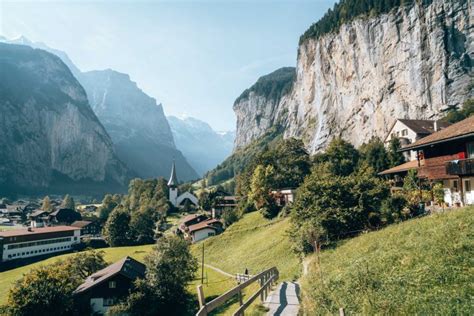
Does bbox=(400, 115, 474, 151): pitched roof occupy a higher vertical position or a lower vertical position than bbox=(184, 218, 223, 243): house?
higher

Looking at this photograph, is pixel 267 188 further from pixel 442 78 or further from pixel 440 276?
pixel 442 78

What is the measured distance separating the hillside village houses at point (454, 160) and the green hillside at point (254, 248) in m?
13.7

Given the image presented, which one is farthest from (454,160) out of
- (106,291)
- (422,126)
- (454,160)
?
(422,126)

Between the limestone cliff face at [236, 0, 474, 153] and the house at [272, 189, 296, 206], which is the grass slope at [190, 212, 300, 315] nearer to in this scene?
the house at [272, 189, 296, 206]

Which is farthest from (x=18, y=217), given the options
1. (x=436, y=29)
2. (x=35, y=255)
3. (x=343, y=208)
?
(x=436, y=29)

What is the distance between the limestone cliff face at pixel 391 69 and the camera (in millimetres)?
76375

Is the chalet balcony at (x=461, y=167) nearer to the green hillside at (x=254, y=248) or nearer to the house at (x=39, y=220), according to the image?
the green hillside at (x=254, y=248)

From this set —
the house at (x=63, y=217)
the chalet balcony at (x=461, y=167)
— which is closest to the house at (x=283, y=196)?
the chalet balcony at (x=461, y=167)

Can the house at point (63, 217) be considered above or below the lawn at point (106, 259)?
above

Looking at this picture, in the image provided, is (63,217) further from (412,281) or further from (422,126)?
(412,281)

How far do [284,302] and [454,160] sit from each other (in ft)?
61.1

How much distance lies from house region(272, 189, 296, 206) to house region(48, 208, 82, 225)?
72904 millimetres

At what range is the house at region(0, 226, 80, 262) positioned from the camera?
211ft

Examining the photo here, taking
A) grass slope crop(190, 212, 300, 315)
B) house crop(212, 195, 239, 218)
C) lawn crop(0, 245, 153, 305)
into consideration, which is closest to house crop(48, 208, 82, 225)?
lawn crop(0, 245, 153, 305)
